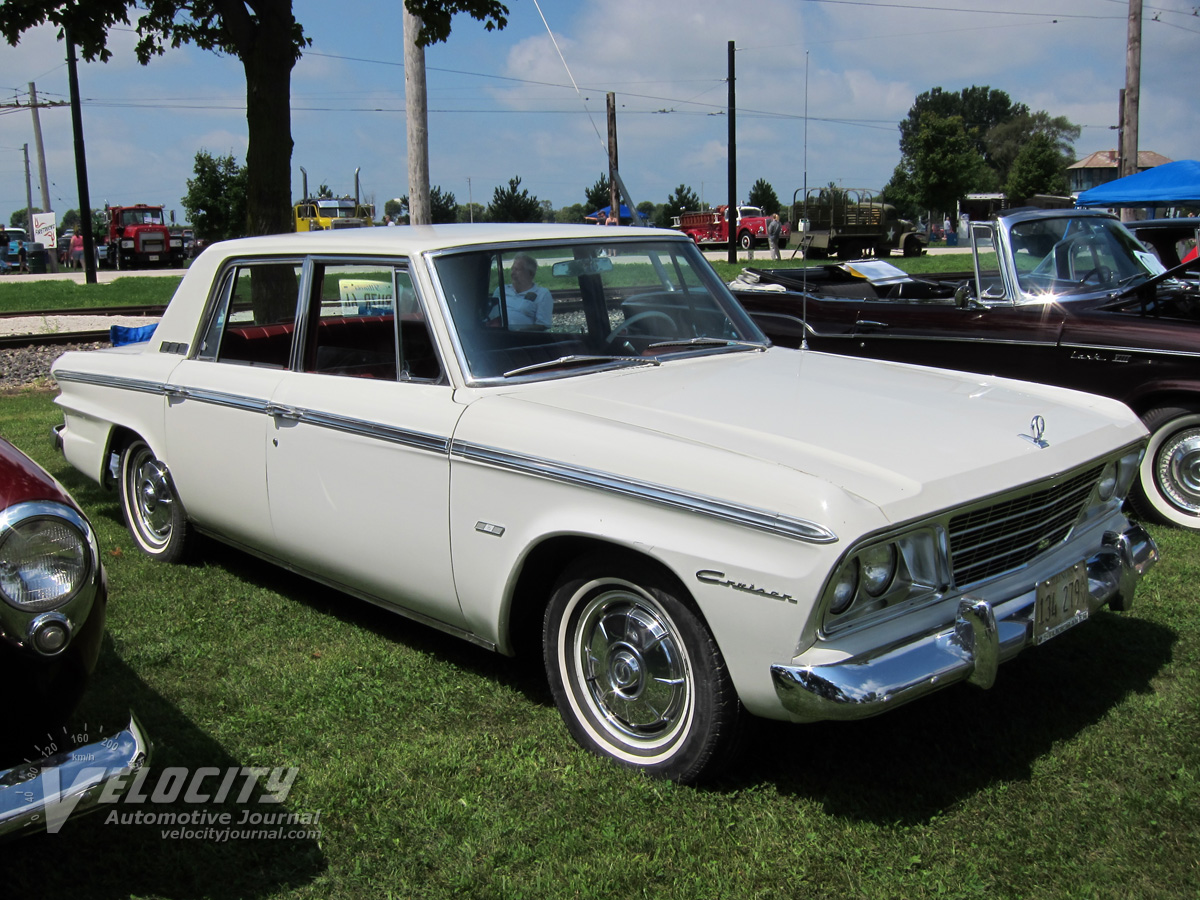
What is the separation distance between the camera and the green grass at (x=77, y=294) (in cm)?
1955

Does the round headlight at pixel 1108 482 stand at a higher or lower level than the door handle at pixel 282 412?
lower

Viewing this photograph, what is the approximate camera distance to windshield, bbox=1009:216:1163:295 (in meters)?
6.35

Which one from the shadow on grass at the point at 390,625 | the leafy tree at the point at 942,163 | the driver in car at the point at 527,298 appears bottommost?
the shadow on grass at the point at 390,625

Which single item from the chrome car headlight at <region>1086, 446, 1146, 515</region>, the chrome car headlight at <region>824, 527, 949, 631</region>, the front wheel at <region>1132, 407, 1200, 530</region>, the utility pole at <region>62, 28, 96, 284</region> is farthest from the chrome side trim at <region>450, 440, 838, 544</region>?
the utility pole at <region>62, 28, 96, 284</region>

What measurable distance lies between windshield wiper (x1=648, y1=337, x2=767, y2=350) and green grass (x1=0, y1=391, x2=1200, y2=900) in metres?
1.32

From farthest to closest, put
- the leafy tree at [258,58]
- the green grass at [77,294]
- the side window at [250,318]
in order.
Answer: the green grass at [77,294], the leafy tree at [258,58], the side window at [250,318]

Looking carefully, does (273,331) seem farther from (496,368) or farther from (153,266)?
(153,266)

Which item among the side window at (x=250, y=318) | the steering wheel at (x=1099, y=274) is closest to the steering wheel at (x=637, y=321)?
the side window at (x=250, y=318)

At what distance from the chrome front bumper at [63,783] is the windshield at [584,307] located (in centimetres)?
160

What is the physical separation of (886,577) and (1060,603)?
71cm

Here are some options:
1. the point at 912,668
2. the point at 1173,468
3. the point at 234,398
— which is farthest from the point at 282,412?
the point at 1173,468

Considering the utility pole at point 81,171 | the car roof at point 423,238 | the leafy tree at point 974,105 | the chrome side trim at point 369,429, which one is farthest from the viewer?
the leafy tree at point 974,105

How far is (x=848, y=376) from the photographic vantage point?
3869 millimetres

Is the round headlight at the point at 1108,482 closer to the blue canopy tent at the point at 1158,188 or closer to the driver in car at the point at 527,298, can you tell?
the driver in car at the point at 527,298
